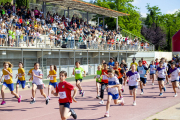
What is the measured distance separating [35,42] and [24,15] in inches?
190

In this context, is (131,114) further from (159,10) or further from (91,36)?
(159,10)

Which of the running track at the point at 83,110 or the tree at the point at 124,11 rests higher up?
the tree at the point at 124,11

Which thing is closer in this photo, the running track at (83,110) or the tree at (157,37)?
the running track at (83,110)

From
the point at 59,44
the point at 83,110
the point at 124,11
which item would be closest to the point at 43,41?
the point at 59,44

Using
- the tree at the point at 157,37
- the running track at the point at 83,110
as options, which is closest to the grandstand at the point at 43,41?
the running track at the point at 83,110

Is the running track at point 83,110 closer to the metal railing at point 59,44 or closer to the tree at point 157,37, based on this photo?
the metal railing at point 59,44

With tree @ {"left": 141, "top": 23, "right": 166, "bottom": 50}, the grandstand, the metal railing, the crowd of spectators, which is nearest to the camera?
the crowd of spectators

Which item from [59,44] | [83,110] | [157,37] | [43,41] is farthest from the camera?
[157,37]

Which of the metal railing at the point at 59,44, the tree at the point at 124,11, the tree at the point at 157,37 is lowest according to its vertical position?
the metal railing at the point at 59,44

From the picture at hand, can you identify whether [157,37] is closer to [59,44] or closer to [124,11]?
[124,11]

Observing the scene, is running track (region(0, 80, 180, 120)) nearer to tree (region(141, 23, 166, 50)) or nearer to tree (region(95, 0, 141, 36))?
tree (region(95, 0, 141, 36))

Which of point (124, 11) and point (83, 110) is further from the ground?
point (124, 11)

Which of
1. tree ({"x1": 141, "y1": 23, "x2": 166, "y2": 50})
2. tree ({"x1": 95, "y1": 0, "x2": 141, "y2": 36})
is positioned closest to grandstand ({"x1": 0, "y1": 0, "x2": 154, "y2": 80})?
tree ({"x1": 95, "y1": 0, "x2": 141, "y2": 36})

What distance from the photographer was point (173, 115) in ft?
26.2
